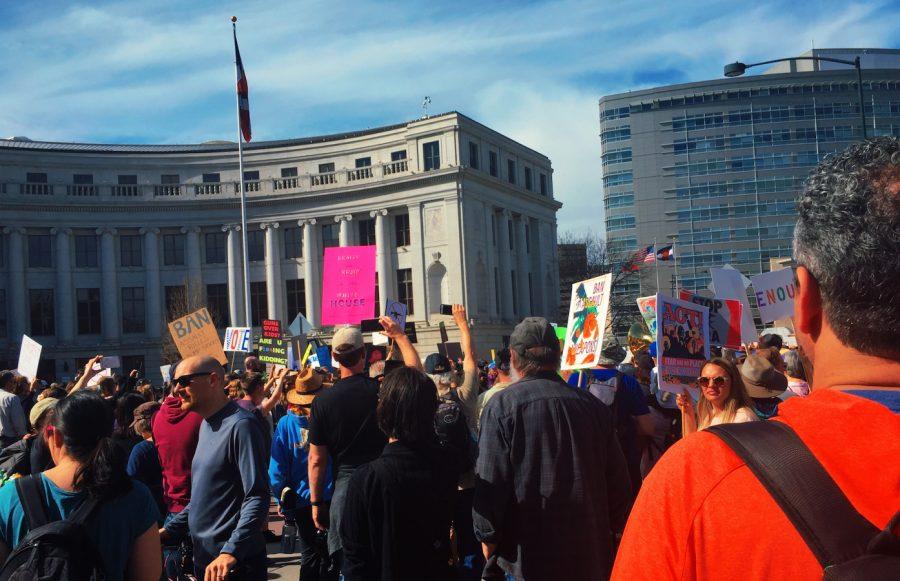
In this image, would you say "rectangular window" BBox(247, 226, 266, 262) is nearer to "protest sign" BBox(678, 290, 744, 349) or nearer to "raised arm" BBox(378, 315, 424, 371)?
"protest sign" BBox(678, 290, 744, 349)

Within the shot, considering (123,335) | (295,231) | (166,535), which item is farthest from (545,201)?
(166,535)

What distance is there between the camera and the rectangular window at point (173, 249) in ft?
189

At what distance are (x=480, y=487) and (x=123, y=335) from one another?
5597 cm

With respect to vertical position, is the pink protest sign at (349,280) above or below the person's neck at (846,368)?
above

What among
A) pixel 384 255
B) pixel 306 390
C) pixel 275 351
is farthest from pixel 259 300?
pixel 306 390

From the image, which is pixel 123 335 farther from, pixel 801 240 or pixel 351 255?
pixel 801 240

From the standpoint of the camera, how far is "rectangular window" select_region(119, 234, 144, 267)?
56688 mm

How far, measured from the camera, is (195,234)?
57438mm

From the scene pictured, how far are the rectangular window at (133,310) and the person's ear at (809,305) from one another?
58986 millimetres

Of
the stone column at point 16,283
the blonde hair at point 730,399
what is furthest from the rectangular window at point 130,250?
the blonde hair at point 730,399

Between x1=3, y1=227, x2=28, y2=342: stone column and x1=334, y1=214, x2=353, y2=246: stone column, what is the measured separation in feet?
65.4

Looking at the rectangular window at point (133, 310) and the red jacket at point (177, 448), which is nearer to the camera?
the red jacket at point (177, 448)

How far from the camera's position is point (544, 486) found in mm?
4719

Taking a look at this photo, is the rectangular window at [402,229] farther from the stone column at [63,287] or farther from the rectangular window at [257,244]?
the stone column at [63,287]
